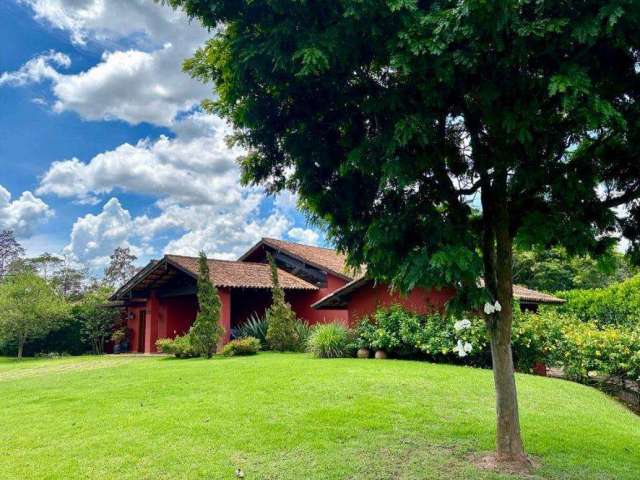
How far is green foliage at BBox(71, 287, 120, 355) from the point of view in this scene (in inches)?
990

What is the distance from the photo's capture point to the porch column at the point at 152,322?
22812 mm

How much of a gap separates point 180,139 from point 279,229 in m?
11.0

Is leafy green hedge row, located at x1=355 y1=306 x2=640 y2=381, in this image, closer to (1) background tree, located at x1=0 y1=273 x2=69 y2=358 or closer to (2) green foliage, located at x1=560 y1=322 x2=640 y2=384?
(2) green foliage, located at x1=560 y1=322 x2=640 y2=384

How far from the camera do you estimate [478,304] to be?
15.2ft

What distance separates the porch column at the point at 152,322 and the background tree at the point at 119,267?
24795 mm

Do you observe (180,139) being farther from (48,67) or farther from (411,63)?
(411,63)

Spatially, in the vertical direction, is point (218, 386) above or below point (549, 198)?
below

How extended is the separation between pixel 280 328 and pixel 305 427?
11494 millimetres

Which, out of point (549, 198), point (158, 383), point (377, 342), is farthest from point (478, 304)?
point (377, 342)

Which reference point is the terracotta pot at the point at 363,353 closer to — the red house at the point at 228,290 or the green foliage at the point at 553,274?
the red house at the point at 228,290

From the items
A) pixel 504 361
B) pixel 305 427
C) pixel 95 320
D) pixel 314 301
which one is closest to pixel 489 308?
pixel 504 361

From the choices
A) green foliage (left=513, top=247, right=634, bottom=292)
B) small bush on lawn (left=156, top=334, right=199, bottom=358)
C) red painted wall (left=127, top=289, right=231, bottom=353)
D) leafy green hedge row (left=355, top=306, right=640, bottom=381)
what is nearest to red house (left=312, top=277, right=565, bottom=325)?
leafy green hedge row (left=355, top=306, right=640, bottom=381)

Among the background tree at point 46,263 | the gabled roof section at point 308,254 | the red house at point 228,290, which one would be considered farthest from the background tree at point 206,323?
the background tree at point 46,263

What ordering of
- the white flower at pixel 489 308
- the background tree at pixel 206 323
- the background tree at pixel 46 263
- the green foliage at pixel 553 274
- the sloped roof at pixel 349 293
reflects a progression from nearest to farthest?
the white flower at pixel 489 308 < the sloped roof at pixel 349 293 < the background tree at pixel 206 323 < the green foliage at pixel 553 274 < the background tree at pixel 46 263
